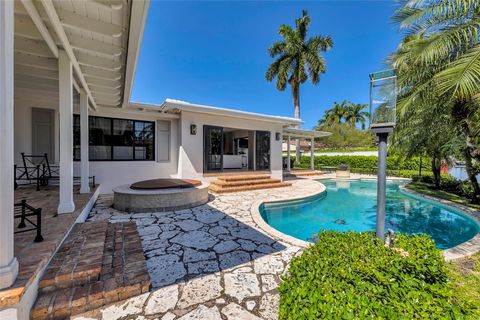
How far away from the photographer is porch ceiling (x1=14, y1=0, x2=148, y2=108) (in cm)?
279

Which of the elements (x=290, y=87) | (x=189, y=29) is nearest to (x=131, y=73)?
(x=189, y=29)

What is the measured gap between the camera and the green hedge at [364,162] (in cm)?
1838

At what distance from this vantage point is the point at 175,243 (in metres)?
4.02

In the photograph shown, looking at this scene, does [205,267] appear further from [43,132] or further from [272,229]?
[43,132]

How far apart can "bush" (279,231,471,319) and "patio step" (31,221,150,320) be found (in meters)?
2.06

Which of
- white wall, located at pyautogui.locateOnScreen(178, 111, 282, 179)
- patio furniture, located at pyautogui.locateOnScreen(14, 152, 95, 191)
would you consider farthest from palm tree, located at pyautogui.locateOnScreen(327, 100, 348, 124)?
patio furniture, located at pyautogui.locateOnScreen(14, 152, 95, 191)

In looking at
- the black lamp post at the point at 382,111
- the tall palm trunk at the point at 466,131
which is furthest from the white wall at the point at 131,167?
the tall palm trunk at the point at 466,131

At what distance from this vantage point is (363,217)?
7.35m

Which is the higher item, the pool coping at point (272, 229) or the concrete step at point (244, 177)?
the concrete step at point (244, 177)

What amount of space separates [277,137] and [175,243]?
30.6ft

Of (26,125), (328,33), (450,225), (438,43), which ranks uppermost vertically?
(328,33)

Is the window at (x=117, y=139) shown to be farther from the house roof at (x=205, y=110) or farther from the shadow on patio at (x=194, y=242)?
the shadow on patio at (x=194, y=242)

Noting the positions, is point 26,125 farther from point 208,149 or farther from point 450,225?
point 450,225

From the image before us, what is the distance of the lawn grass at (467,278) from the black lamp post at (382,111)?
1.29m
